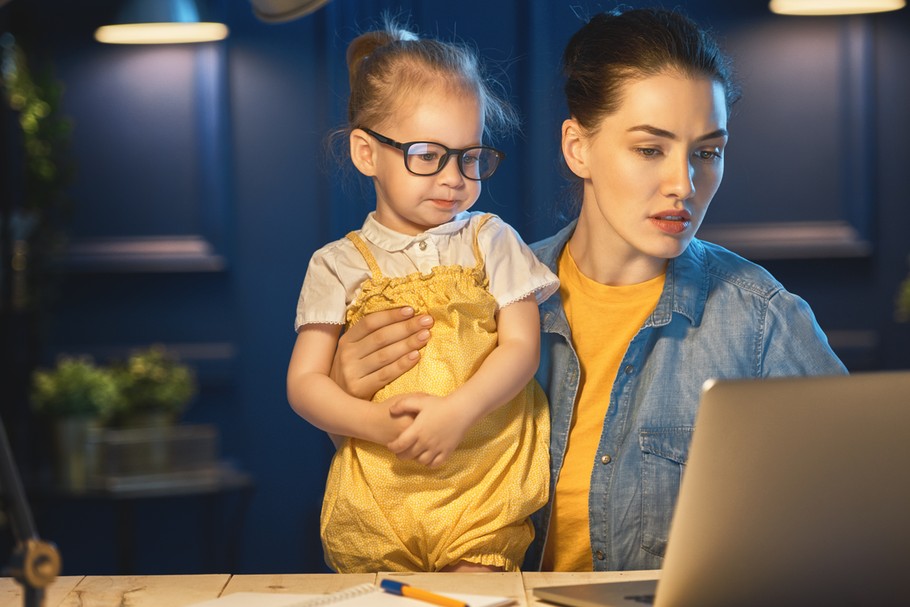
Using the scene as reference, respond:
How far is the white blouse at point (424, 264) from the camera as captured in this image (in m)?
1.63

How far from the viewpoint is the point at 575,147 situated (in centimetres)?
177

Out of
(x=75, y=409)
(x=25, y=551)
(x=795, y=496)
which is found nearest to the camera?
(x=25, y=551)

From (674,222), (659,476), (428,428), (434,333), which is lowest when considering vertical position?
(659,476)

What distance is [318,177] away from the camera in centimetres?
339

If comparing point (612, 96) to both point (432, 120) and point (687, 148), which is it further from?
point (432, 120)

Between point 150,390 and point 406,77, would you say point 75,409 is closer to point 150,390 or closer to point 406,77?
point 150,390

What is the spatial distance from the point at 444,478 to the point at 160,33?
2.32m

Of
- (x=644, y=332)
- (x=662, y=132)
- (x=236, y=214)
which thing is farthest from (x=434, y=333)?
(x=236, y=214)

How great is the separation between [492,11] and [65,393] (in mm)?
1573

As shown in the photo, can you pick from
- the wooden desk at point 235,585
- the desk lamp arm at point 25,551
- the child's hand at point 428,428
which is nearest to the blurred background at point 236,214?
the child's hand at point 428,428

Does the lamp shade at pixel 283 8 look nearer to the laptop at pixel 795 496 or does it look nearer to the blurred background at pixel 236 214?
the laptop at pixel 795 496

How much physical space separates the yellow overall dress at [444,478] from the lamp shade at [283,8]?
1.39ft

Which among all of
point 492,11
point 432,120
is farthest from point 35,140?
point 432,120

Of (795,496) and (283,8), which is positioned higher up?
(283,8)
